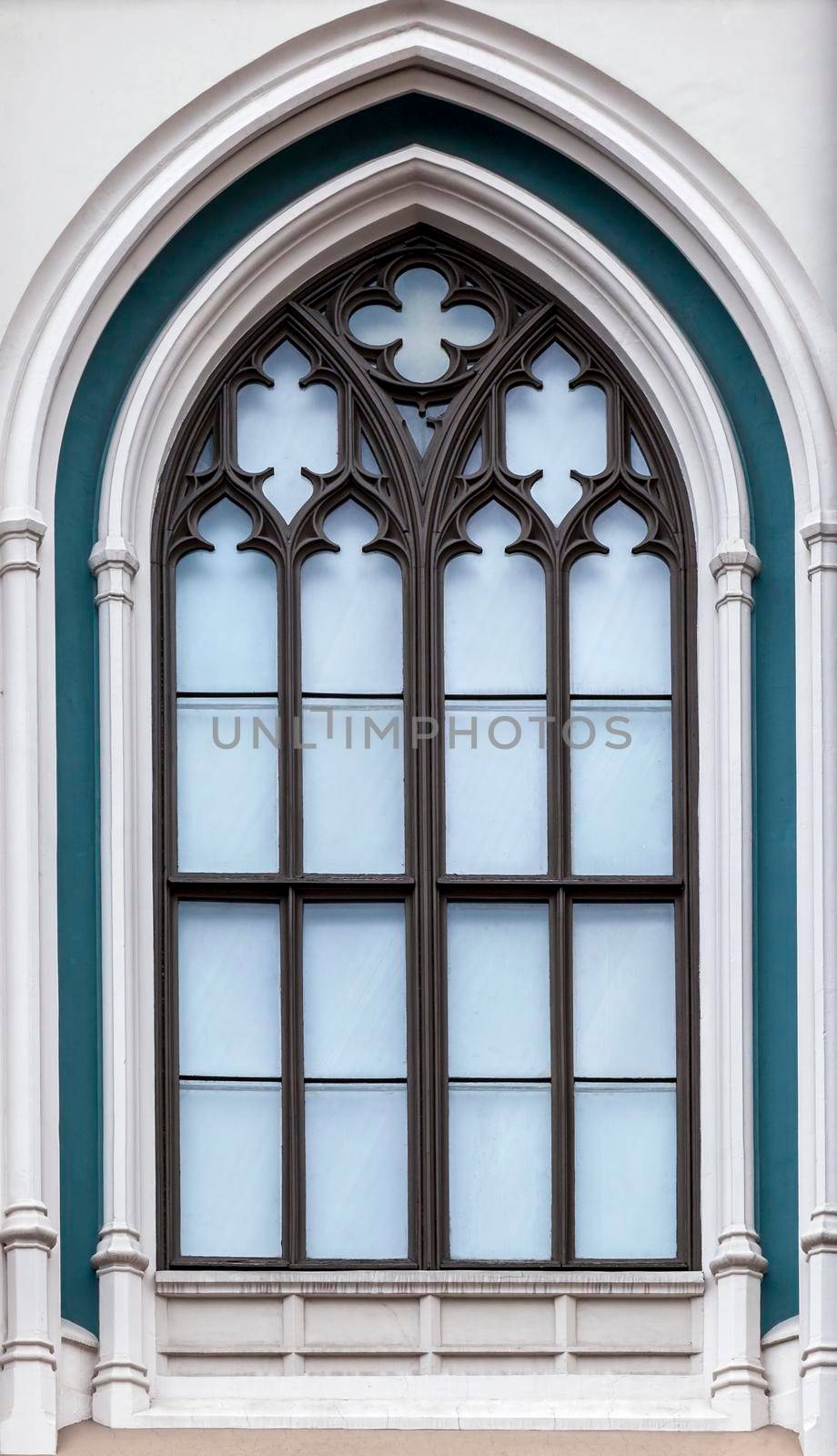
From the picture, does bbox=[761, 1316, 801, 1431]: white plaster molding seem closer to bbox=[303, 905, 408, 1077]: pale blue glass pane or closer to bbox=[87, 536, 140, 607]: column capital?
bbox=[303, 905, 408, 1077]: pale blue glass pane

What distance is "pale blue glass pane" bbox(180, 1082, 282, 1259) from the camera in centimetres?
1362

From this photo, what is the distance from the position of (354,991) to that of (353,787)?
0.95 meters

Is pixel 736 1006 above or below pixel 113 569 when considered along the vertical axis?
below

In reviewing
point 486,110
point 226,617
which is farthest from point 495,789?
point 486,110

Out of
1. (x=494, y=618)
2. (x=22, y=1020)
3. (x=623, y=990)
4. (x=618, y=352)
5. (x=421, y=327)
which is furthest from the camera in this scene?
(x=421, y=327)

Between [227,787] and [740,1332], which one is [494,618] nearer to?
[227,787]

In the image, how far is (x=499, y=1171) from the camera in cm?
1373

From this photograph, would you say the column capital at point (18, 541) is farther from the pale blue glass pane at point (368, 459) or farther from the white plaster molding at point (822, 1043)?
Result: the white plaster molding at point (822, 1043)

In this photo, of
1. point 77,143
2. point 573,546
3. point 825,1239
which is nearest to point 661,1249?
point 825,1239

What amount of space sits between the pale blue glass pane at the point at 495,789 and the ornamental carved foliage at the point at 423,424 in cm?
79

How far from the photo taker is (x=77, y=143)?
1416 cm

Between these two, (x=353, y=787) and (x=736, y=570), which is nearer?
(x=736, y=570)

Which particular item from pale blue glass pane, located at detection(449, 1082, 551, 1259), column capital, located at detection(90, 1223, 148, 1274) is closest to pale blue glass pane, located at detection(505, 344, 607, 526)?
pale blue glass pane, located at detection(449, 1082, 551, 1259)

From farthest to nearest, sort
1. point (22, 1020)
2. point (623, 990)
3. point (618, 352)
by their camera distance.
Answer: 1. point (618, 352)
2. point (623, 990)
3. point (22, 1020)
